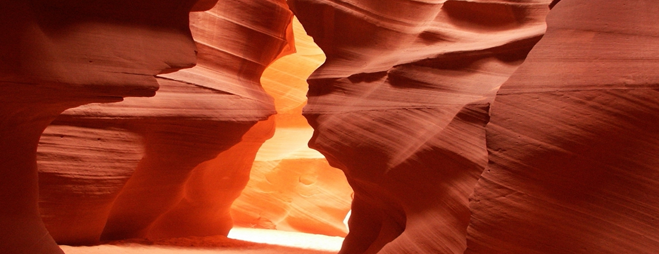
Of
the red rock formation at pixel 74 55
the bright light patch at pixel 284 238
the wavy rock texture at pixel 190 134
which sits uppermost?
the red rock formation at pixel 74 55

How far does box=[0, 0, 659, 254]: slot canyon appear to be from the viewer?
109 inches

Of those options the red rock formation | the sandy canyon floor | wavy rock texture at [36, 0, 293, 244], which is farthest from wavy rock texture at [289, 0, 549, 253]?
the red rock formation

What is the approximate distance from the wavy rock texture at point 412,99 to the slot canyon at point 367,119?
0.05ft

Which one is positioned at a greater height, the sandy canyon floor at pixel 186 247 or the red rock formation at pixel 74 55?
the red rock formation at pixel 74 55

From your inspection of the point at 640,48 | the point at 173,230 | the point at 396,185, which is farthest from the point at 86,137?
the point at 640,48

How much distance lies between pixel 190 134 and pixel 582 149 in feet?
12.3

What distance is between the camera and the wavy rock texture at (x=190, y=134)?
5.17 m

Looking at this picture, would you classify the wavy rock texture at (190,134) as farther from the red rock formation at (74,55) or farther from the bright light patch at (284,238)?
the red rock formation at (74,55)

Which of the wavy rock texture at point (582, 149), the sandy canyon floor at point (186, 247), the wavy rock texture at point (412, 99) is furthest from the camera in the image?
the sandy canyon floor at point (186, 247)

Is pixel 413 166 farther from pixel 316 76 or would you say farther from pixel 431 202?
pixel 316 76

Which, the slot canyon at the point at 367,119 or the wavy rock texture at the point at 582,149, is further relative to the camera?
the wavy rock texture at the point at 582,149

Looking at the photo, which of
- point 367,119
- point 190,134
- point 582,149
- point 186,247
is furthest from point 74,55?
point 186,247

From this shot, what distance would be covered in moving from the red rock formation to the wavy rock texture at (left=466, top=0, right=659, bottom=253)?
6.55 ft

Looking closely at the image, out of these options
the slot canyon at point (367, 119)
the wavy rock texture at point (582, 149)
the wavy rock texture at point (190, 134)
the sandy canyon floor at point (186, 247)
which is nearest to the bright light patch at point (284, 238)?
the sandy canyon floor at point (186, 247)
